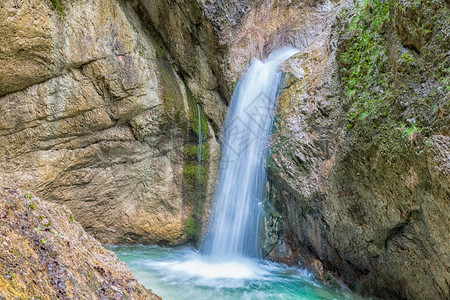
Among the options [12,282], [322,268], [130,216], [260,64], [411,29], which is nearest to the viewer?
[12,282]

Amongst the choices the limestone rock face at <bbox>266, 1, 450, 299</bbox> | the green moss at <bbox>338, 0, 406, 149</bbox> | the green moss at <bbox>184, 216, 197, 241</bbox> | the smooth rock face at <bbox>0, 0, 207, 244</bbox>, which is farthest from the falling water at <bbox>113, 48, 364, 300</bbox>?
the green moss at <bbox>338, 0, 406, 149</bbox>

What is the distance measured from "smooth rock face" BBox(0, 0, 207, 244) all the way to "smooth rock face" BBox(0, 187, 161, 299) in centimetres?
438

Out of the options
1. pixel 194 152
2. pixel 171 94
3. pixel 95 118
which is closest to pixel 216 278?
pixel 194 152

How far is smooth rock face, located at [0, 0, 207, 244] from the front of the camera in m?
7.05

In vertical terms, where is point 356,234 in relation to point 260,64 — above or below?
below

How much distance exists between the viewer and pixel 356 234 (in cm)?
598

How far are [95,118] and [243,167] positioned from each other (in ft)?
12.5

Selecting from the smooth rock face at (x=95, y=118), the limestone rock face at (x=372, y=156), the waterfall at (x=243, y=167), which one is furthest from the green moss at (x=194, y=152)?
the limestone rock face at (x=372, y=156)

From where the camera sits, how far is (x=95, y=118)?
785 centimetres

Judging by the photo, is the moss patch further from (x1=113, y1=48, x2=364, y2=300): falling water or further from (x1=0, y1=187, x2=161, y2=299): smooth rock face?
(x1=0, y1=187, x2=161, y2=299): smooth rock face

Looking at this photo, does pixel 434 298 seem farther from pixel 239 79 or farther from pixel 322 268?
pixel 239 79

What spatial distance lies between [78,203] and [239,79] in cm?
523

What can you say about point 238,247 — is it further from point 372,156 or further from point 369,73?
point 369,73

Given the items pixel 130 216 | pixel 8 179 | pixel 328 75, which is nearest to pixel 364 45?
pixel 328 75
